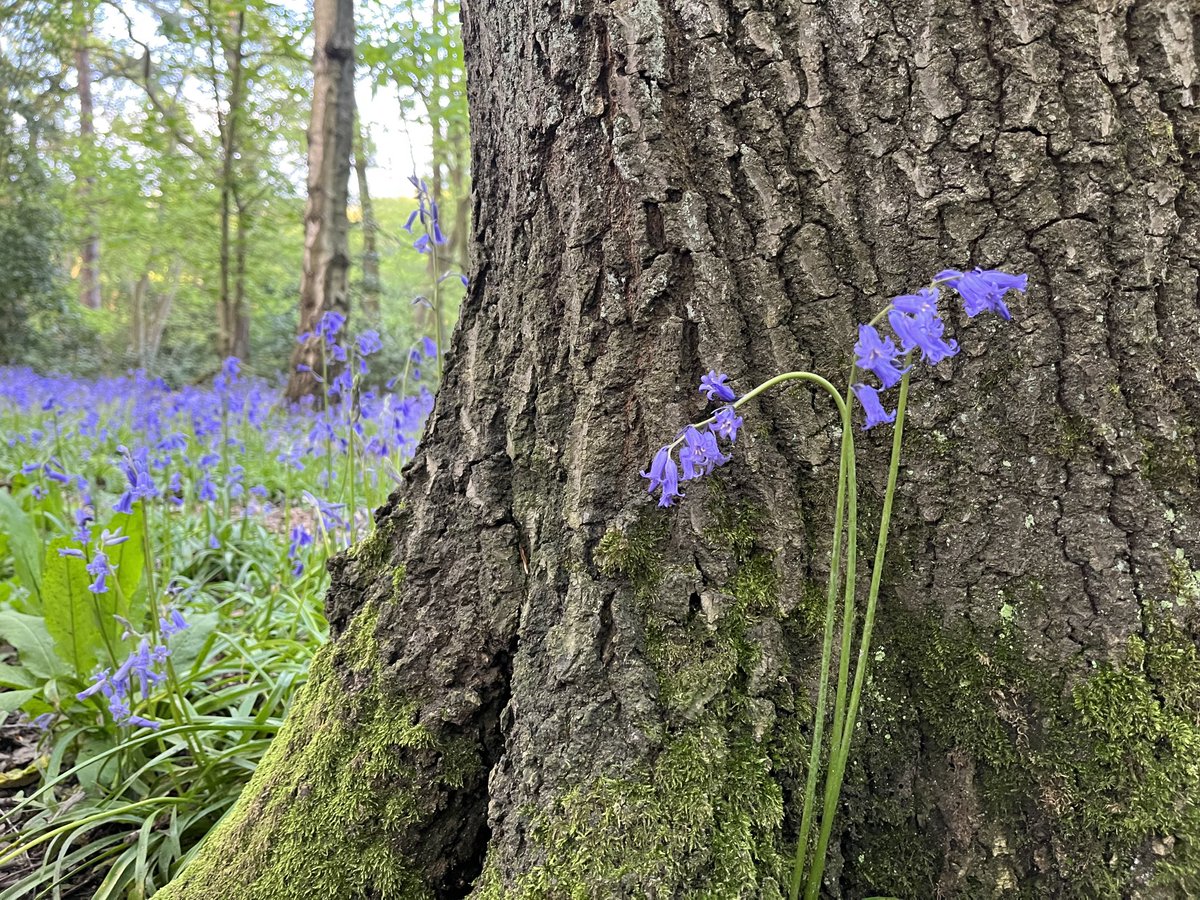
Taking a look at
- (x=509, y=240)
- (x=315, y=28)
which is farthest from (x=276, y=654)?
(x=315, y=28)

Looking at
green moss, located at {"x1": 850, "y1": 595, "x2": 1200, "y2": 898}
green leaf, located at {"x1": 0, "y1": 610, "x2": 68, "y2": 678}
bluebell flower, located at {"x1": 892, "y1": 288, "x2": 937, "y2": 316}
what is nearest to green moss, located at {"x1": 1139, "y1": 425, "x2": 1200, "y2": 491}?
green moss, located at {"x1": 850, "y1": 595, "x2": 1200, "y2": 898}

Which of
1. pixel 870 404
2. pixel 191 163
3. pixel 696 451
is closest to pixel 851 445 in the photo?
pixel 870 404

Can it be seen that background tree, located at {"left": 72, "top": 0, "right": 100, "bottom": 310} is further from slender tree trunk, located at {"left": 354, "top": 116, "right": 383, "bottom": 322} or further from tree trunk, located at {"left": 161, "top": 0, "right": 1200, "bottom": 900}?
tree trunk, located at {"left": 161, "top": 0, "right": 1200, "bottom": 900}

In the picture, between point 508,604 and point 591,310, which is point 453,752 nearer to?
point 508,604

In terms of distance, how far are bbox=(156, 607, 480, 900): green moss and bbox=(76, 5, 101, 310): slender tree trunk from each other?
993 cm

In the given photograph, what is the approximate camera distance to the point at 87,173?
1173 centimetres

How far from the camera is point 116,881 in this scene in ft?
5.25

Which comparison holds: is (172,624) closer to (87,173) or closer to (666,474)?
(666,474)

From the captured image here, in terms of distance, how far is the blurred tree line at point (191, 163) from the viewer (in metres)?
8.48

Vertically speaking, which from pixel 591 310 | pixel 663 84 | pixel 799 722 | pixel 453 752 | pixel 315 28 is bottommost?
pixel 453 752

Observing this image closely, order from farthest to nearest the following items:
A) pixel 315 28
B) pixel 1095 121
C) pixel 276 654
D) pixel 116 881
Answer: pixel 315 28 < pixel 276 654 < pixel 116 881 < pixel 1095 121

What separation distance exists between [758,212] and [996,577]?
0.65 metres

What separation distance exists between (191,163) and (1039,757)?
44.4 ft

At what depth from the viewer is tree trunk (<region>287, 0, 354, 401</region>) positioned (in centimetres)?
688
